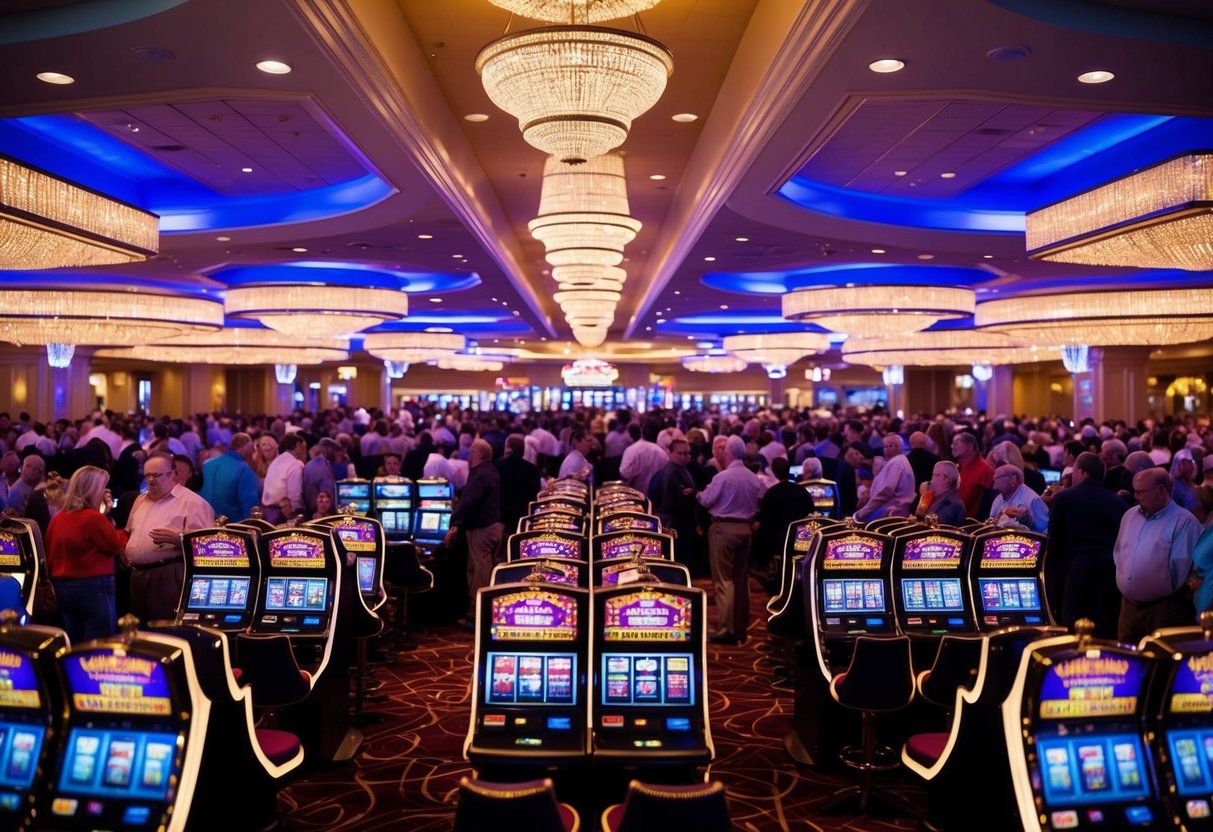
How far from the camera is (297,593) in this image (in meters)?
5.73

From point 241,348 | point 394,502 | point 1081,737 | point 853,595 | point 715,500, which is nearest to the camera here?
point 1081,737

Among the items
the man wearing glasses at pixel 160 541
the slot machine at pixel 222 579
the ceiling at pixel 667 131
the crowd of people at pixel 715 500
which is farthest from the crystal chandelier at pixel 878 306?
the slot machine at pixel 222 579

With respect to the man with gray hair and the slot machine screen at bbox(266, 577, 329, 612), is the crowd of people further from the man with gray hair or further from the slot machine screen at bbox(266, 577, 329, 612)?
the slot machine screen at bbox(266, 577, 329, 612)

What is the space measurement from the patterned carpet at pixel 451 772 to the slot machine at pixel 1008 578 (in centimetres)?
99

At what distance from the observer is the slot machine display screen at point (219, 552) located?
18.5 ft

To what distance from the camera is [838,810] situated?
197 inches

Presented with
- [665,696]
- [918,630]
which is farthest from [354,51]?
[918,630]

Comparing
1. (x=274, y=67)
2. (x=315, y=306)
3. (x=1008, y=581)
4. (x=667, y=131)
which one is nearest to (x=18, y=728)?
(x=274, y=67)

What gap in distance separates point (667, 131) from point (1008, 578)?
164 inches

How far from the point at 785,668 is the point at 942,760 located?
333cm

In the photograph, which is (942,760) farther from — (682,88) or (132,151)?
(132,151)

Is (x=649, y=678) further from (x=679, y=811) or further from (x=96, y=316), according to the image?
(x=96, y=316)

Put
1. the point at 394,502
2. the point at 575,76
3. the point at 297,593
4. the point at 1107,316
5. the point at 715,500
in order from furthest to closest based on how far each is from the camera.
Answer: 1. the point at 1107,316
2. the point at 394,502
3. the point at 715,500
4. the point at 297,593
5. the point at 575,76

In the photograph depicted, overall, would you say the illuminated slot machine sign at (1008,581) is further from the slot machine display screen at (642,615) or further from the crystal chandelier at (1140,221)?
the slot machine display screen at (642,615)
